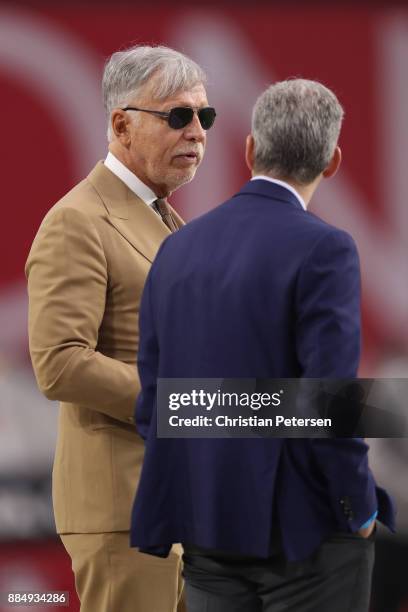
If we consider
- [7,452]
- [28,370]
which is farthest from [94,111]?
[7,452]

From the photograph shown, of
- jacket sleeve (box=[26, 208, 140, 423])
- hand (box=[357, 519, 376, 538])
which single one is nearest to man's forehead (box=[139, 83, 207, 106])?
jacket sleeve (box=[26, 208, 140, 423])

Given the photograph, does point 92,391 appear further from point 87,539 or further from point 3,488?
point 3,488

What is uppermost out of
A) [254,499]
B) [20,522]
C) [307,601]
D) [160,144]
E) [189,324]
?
[160,144]

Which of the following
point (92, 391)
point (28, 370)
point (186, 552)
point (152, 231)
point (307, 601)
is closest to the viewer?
point (307, 601)

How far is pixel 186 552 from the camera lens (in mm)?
1797

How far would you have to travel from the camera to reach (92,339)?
221cm

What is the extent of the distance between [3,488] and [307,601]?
2.03 meters

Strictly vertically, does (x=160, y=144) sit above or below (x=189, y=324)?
above

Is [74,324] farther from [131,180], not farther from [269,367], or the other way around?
[269,367]

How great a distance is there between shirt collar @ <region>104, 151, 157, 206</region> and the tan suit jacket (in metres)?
0.05

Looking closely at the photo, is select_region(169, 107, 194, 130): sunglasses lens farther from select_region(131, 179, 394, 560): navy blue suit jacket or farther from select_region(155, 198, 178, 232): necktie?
select_region(131, 179, 394, 560): navy blue suit jacket

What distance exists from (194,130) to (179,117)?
0.05 metres

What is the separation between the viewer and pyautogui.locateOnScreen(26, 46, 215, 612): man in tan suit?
86.3 inches

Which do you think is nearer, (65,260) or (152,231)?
(65,260)
